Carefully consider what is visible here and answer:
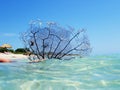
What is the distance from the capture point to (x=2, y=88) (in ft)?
18.6

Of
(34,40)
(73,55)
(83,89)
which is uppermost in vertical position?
(34,40)

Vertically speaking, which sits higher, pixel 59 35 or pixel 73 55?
pixel 59 35

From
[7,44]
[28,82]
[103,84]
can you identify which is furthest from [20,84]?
[7,44]

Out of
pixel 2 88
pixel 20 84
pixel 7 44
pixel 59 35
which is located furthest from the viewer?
pixel 7 44

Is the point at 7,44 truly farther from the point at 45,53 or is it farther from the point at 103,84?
the point at 103,84

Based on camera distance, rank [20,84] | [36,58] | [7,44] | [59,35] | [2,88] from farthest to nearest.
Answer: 1. [7,44]
2. [36,58]
3. [59,35]
4. [20,84]
5. [2,88]

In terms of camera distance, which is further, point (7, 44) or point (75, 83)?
point (7, 44)

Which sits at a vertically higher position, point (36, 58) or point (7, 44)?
point (7, 44)

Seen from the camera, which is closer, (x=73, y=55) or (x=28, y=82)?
(x=28, y=82)

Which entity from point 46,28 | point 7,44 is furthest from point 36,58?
point 7,44

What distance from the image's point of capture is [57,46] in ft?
57.4

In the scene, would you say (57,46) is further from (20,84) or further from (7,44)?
(7,44)

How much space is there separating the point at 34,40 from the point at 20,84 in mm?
11425

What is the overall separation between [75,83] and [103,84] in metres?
0.73
